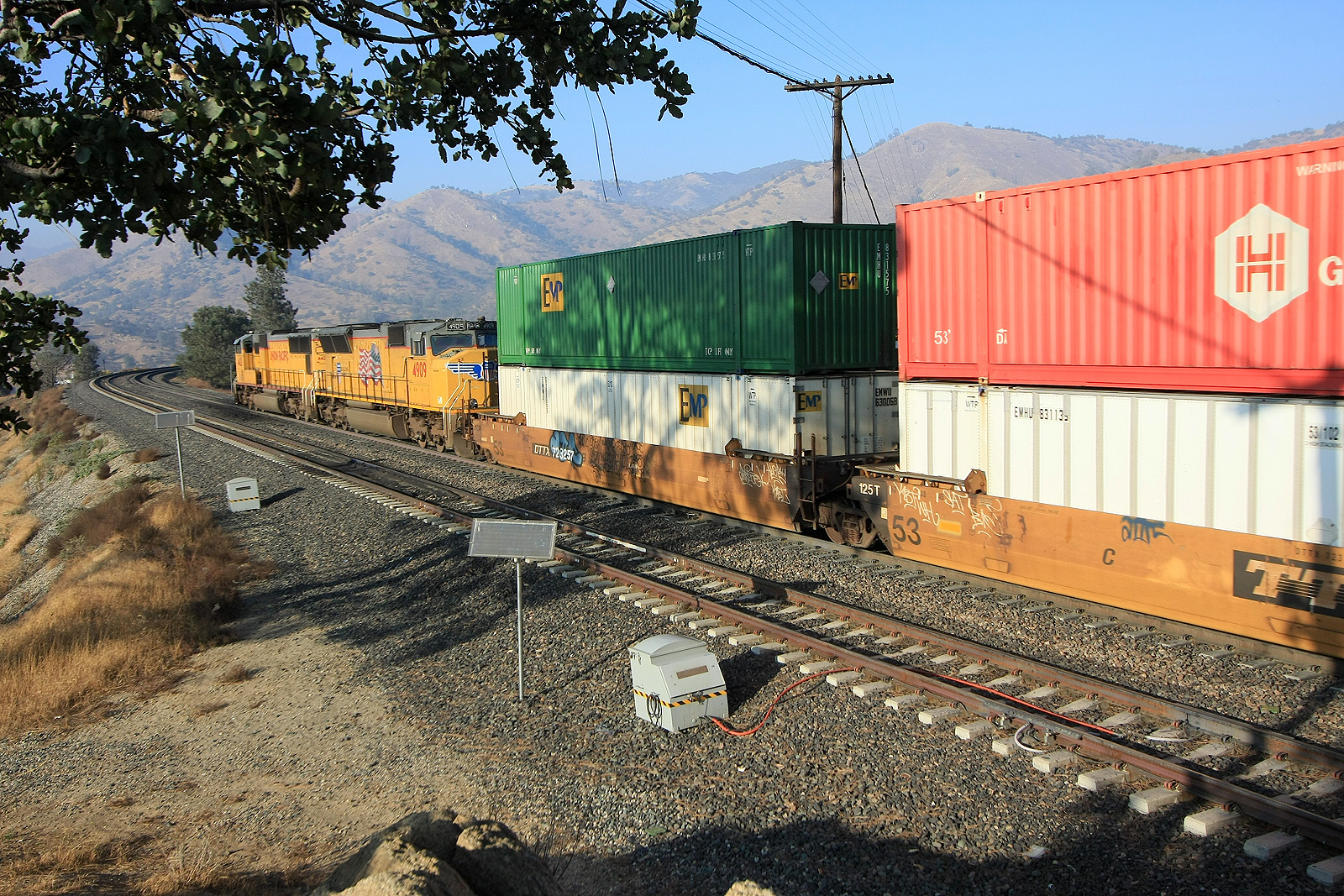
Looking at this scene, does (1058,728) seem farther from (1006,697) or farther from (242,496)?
(242,496)

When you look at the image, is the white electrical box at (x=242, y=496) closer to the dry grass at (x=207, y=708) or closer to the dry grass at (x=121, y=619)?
the dry grass at (x=121, y=619)

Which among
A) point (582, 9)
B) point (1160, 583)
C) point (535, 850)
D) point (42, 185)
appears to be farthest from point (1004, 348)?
point (42, 185)

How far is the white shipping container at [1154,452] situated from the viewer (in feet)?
26.6

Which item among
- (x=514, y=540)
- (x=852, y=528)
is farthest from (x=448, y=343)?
(x=514, y=540)

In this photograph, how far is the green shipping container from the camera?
1380 centimetres

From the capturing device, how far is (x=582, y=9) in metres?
7.74

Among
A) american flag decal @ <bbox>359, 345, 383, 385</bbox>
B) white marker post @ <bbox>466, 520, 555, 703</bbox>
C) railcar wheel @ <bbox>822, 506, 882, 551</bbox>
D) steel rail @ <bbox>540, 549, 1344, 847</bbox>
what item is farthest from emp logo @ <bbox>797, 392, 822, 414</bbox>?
american flag decal @ <bbox>359, 345, 383, 385</bbox>

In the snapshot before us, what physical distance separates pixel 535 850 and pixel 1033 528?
6.73 m

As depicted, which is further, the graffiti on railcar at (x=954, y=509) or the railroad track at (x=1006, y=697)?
the graffiti on railcar at (x=954, y=509)

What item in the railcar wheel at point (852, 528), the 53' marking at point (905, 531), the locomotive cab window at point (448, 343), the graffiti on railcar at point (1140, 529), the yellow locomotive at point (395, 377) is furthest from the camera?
the locomotive cab window at point (448, 343)

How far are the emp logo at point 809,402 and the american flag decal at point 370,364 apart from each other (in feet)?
64.0

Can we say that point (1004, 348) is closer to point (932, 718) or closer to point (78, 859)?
point (932, 718)

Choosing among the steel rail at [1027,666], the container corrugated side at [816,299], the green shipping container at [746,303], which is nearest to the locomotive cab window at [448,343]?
the green shipping container at [746,303]

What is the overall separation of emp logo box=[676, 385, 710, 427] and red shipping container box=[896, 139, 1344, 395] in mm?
4359
